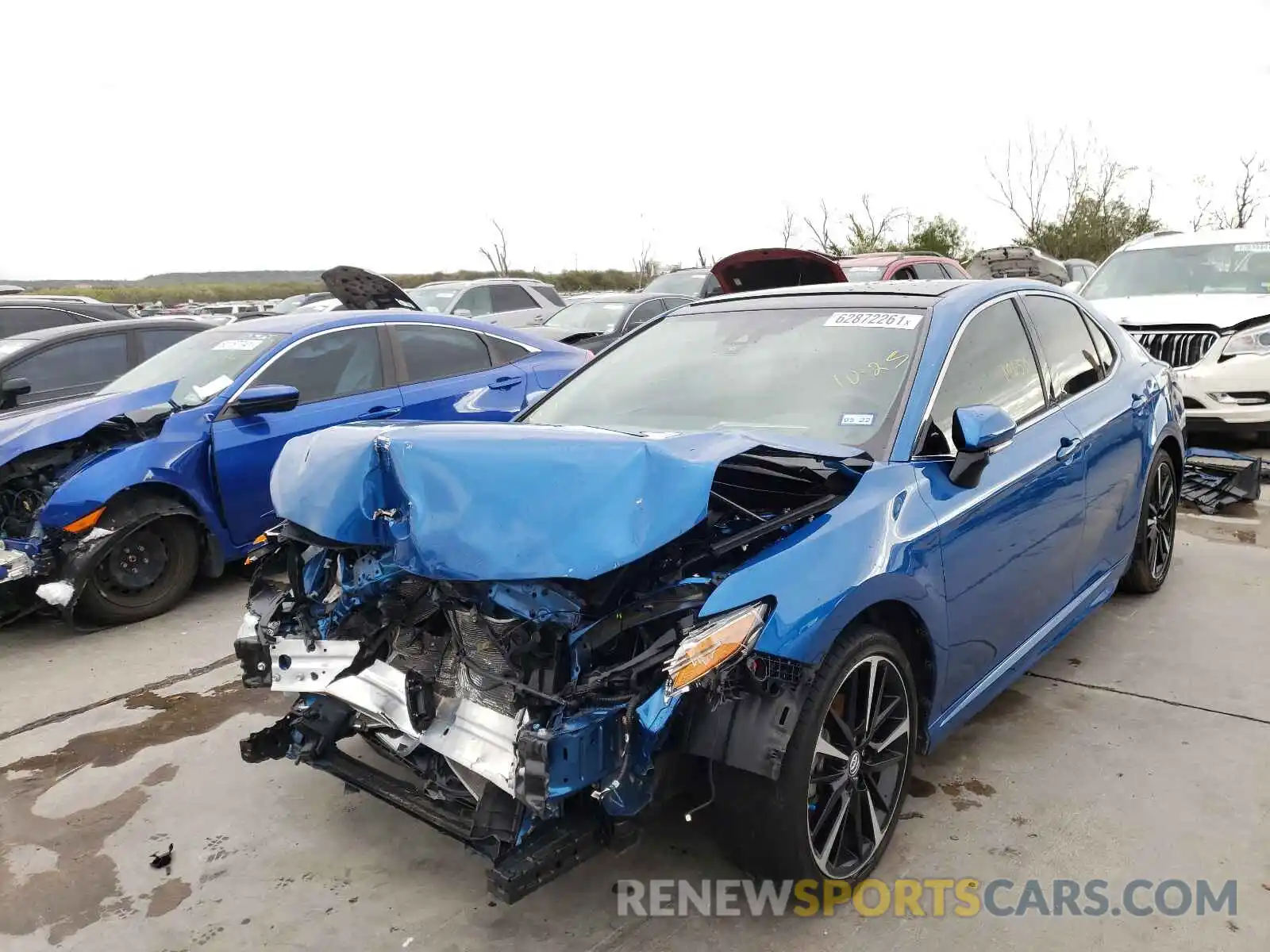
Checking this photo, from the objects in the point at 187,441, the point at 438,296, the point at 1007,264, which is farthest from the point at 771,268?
the point at 1007,264

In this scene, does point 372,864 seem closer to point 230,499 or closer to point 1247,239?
point 230,499

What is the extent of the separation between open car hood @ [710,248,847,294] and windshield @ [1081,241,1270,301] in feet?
17.1

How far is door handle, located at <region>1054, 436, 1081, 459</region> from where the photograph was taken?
139 inches

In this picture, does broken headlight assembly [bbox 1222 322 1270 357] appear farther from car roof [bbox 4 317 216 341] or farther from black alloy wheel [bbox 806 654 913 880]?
car roof [bbox 4 317 216 341]

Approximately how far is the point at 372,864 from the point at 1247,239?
10.2m

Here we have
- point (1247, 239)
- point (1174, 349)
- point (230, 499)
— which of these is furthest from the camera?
point (1247, 239)

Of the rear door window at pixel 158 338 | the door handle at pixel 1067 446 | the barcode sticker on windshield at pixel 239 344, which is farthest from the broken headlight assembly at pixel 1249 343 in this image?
the rear door window at pixel 158 338

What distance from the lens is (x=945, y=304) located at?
3467 mm

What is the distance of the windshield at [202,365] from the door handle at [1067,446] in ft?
15.1

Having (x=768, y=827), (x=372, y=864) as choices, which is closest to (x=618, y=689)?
(x=768, y=827)

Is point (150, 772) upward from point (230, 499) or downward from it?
downward

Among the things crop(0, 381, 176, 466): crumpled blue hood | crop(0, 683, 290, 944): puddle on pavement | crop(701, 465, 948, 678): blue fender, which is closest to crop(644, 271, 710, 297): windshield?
crop(0, 381, 176, 466): crumpled blue hood

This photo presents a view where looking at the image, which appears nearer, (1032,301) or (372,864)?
(372,864)

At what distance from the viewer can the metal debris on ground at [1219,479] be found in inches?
258
